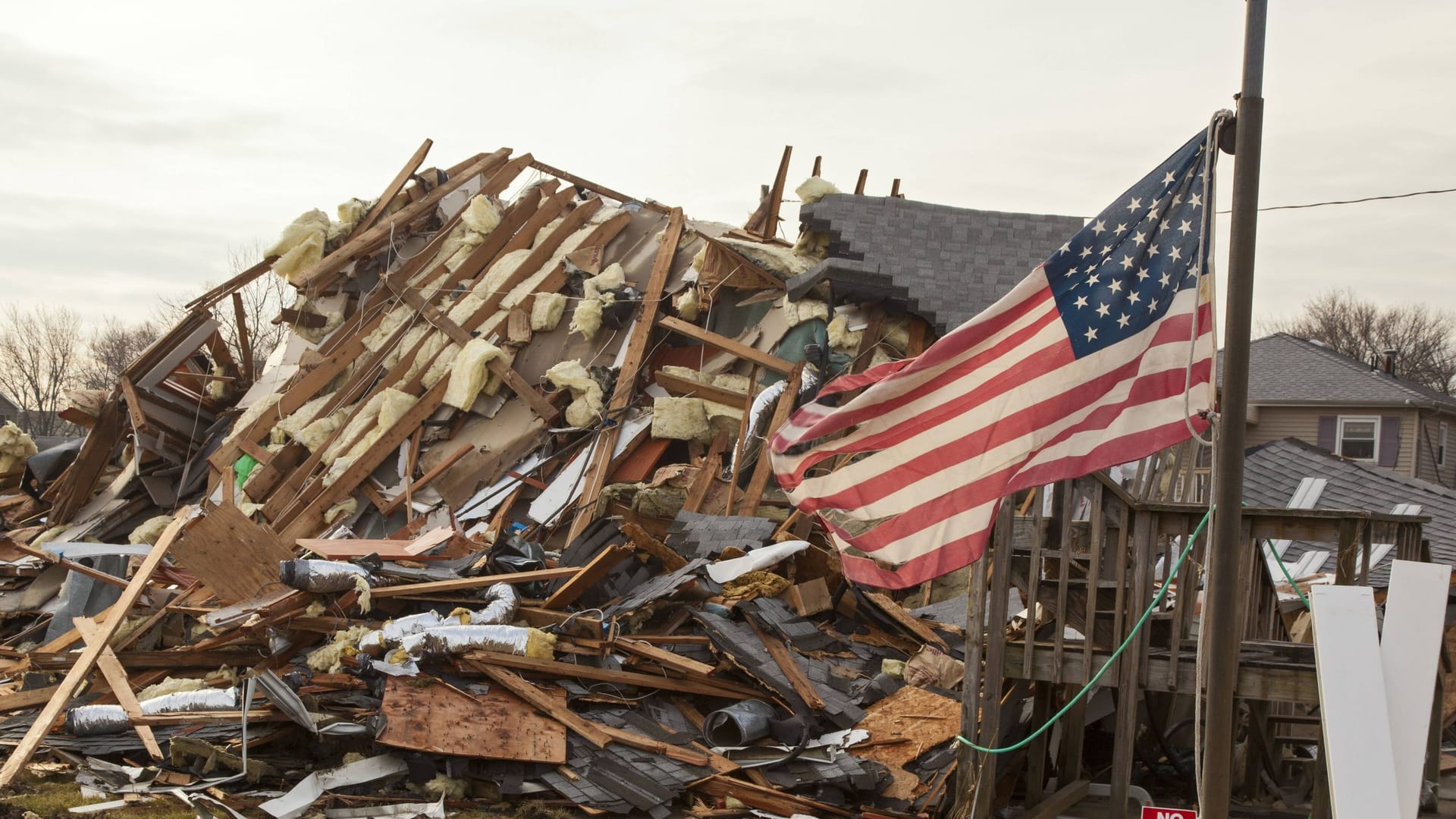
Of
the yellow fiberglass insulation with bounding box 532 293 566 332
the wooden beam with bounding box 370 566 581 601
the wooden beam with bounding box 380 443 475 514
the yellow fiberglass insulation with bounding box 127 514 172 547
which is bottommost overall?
the yellow fiberglass insulation with bounding box 127 514 172 547

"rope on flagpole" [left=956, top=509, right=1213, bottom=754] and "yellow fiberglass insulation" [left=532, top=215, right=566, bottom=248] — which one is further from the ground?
"yellow fiberglass insulation" [left=532, top=215, right=566, bottom=248]

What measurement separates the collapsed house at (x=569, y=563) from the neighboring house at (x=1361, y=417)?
17677 millimetres

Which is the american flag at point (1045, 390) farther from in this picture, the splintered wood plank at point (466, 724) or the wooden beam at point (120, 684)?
the wooden beam at point (120, 684)

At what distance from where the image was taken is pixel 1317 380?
31250 millimetres

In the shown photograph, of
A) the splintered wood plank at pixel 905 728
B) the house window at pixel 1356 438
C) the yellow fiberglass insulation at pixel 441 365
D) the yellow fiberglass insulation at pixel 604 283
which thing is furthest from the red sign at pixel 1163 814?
the house window at pixel 1356 438

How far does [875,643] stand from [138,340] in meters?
61.8

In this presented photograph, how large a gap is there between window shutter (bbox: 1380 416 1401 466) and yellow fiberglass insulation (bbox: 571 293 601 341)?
22.1 m

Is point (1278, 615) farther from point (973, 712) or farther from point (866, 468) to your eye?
point (866, 468)

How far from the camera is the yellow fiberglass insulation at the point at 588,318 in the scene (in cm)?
1570

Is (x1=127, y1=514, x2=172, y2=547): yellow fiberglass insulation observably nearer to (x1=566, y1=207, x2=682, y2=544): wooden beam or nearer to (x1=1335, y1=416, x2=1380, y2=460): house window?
(x1=566, y1=207, x2=682, y2=544): wooden beam

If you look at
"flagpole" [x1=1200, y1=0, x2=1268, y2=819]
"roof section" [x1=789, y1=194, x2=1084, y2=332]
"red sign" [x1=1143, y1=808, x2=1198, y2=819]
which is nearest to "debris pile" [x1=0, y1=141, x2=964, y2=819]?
"roof section" [x1=789, y1=194, x2=1084, y2=332]

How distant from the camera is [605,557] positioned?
10.5 m

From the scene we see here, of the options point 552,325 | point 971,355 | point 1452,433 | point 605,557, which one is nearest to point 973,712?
point 971,355

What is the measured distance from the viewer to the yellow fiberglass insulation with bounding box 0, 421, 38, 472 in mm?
19172
